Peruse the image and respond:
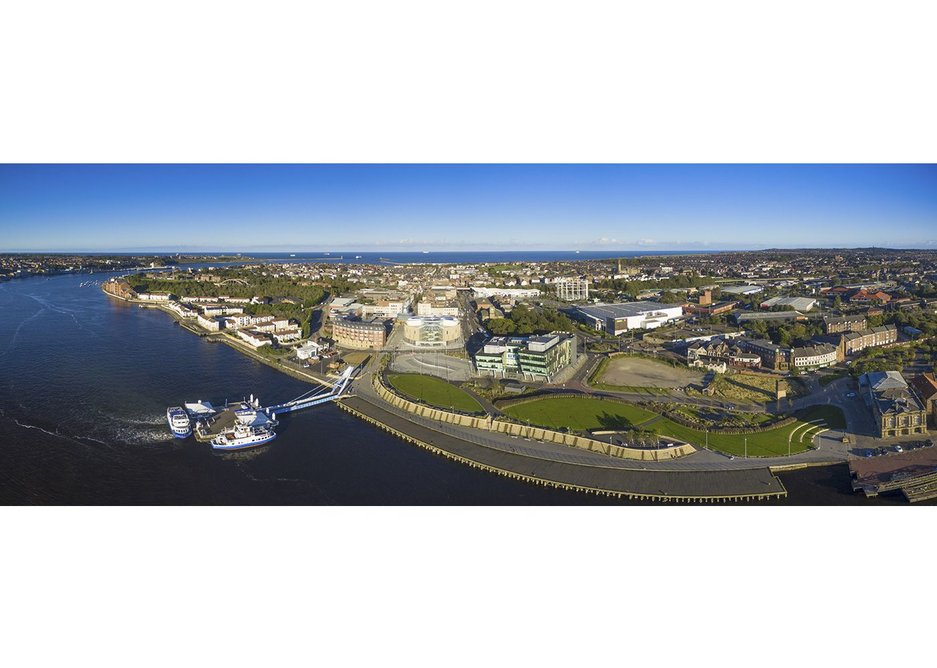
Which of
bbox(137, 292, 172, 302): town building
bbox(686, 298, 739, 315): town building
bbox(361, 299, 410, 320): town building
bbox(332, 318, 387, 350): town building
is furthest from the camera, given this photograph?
bbox(137, 292, 172, 302): town building

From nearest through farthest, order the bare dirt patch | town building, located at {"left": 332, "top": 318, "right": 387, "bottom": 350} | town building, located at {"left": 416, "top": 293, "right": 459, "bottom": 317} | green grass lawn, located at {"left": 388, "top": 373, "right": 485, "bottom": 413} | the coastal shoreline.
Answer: the coastal shoreline → green grass lawn, located at {"left": 388, "top": 373, "right": 485, "bottom": 413} → the bare dirt patch → town building, located at {"left": 332, "top": 318, "right": 387, "bottom": 350} → town building, located at {"left": 416, "top": 293, "right": 459, "bottom": 317}

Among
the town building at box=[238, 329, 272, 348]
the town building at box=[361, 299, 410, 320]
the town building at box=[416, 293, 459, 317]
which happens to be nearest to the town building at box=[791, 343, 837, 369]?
the town building at box=[416, 293, 459, 317]

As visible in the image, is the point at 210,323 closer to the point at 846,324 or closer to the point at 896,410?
the point at 896,410

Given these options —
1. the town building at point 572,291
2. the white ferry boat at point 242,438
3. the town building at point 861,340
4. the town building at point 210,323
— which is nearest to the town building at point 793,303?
the town building at point 861,340

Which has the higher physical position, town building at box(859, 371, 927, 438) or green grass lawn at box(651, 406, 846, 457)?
town building at box(859, 371, 927, 438)

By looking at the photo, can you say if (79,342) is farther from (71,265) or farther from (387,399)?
(71,265)

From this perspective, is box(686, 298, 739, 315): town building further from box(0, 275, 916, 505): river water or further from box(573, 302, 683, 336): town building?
box(0, 275, 916, 505): river water

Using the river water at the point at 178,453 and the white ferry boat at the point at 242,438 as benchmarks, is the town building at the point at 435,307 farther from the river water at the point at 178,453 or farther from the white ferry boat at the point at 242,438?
the white ferry boat at the point at 242,438

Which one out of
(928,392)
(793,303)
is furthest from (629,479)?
(793,303)
